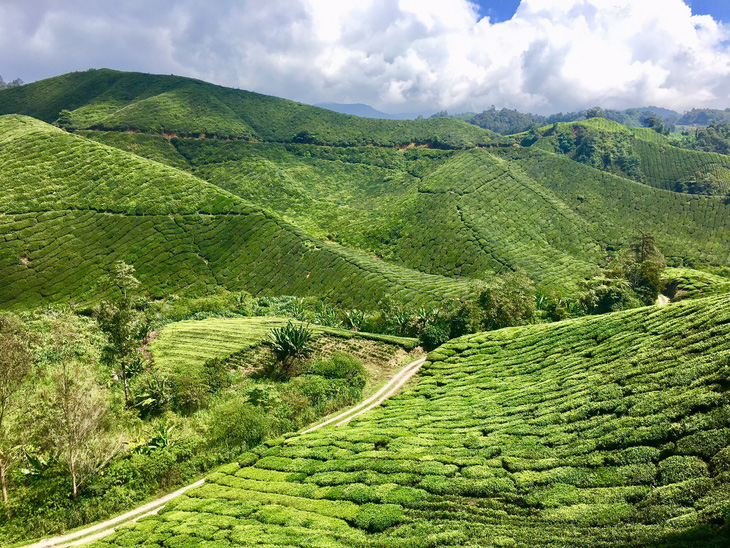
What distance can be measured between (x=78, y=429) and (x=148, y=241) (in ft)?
194

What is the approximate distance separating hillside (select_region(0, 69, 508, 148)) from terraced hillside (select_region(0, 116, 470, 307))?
48.0m

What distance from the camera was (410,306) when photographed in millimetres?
51562

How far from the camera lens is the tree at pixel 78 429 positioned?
779 inches

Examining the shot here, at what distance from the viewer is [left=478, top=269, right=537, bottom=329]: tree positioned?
135 feet

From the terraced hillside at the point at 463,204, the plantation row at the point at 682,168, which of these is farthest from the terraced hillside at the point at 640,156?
the terraced hillside at the point at 463,204

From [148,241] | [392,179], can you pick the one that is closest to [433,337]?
[148,241]

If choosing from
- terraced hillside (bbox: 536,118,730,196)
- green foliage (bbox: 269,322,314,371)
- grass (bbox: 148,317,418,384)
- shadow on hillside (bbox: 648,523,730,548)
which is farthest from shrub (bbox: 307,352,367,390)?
terraced hillside (bbox: 536,118,730,196)

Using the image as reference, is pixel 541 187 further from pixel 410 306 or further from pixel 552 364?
pixel 552 364

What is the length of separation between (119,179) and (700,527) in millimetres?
98881

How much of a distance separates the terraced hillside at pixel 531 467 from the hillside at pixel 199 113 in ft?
425

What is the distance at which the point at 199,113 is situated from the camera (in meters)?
141

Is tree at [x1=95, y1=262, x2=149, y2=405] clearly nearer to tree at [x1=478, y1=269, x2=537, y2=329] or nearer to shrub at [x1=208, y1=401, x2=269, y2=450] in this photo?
shrub at [x1=208, y1=401, x2=269, y2=450]

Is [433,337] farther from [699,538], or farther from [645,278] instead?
[645,278]

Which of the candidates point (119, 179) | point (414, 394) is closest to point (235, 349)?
point (414, 394)
